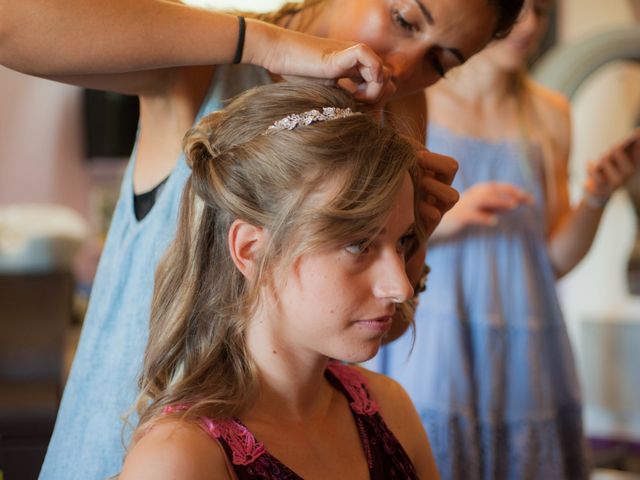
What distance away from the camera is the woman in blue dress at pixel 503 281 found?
1.73 metres

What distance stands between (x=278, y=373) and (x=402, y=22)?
1.38ft

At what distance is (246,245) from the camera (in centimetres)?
96

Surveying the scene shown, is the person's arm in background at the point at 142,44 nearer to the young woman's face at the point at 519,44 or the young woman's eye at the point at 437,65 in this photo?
the young woman's eye at the point at 437,65

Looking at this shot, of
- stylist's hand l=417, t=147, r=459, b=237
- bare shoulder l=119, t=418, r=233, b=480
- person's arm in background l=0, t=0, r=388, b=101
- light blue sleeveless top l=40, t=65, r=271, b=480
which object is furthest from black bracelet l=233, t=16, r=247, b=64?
bare shoulder l=119, t=418, r=233, b=480

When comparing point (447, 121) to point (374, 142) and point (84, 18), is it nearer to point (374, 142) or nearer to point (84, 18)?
point (374, 142)

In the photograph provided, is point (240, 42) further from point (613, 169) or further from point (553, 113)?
point (553, 113)

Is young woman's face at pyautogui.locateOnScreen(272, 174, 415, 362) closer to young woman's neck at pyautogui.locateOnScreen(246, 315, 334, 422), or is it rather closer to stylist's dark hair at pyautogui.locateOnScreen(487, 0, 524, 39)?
young woman's neck at pyautogui.locateOnScreen(246, 315, 334, 422)

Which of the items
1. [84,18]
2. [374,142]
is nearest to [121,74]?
[84,18]

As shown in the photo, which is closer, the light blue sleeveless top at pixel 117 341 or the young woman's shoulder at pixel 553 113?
the light blue sleeveless top at pixel 117 341

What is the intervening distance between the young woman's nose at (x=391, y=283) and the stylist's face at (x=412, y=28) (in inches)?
9.1

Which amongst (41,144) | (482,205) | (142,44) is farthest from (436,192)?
(41,144)

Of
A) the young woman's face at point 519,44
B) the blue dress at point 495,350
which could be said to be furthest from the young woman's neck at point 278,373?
the young woman's face at point 519,44

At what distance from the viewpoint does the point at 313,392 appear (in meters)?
1.04

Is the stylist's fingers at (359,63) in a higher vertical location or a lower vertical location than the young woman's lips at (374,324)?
higher
